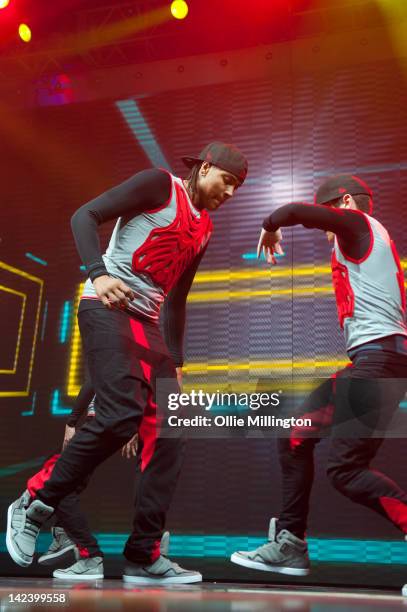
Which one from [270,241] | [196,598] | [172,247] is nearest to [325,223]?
[270,241]

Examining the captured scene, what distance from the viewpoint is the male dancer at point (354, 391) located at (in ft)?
7.18

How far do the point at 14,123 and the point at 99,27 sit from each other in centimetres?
74

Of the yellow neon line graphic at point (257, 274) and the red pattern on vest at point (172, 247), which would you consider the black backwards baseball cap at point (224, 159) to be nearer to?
the red pattern on vest at point (172, 247)

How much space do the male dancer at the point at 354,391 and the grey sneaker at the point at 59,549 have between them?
103 centimetres

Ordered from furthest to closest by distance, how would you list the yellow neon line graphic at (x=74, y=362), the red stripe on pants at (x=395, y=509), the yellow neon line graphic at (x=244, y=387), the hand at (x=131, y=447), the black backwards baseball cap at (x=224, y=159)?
1. the yellow neon line graphic at (x=74, y=362)
2. the yellow neon line graphic at (x=244, y=387)
3. the hand at (x=131, y=447)
4. the black backwards baseball cap at (x=224, y=159)
5. the red stripe on pants at (x=395, y=509)

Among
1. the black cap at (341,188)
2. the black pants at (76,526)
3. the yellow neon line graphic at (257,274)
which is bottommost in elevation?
the black pants at (76,526)

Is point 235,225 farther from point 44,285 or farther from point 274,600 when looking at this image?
point 274,600

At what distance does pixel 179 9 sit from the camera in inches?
142

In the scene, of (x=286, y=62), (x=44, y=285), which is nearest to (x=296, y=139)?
(x=286, y=62)

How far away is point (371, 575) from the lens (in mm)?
2809

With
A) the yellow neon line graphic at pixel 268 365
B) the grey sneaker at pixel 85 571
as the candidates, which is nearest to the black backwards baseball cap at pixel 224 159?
the yellow neon line graphic at pixel 268 365

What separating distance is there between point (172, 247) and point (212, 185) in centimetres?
29

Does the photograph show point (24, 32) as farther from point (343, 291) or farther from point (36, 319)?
point (343, 291)

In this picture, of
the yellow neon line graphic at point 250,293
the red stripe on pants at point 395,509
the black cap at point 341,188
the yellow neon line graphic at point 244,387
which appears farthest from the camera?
the yellow neon line graphic at point 250,293
